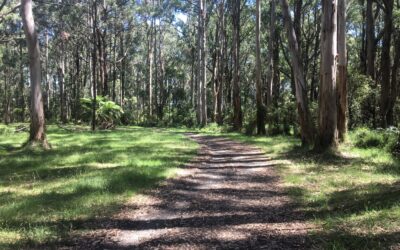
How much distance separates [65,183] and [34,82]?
7170 mm

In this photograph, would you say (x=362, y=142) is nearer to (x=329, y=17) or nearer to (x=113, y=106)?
(x=329, y=17)

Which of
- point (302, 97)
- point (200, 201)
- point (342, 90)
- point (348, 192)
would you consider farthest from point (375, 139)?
point (200, 201)

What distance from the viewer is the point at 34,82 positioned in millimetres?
14859

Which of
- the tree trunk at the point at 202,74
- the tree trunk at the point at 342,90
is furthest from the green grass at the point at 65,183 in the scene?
the tree trunk at the point at 202,74

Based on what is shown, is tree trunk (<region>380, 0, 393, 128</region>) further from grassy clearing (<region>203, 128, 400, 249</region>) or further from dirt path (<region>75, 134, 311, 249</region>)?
dirt path (<region>75, 134, 311, 249</region>)

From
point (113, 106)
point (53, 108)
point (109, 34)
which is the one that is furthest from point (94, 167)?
point (53, 108)

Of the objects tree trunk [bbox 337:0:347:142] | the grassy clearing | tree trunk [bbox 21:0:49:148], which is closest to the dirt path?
the grassy clearing

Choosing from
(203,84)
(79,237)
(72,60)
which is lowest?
(79,237)

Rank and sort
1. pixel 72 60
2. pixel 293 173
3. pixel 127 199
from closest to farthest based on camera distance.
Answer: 1. pixel 127 199
2. pixel 293 173
3. pixel 72 60

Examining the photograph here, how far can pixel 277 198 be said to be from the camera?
7.86 metres

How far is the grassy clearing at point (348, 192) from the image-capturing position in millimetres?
5145

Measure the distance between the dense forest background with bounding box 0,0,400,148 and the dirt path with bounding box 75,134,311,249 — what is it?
4.85 metres

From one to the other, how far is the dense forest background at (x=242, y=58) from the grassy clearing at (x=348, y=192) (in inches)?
49.7

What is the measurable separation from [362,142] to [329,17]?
3955mm
